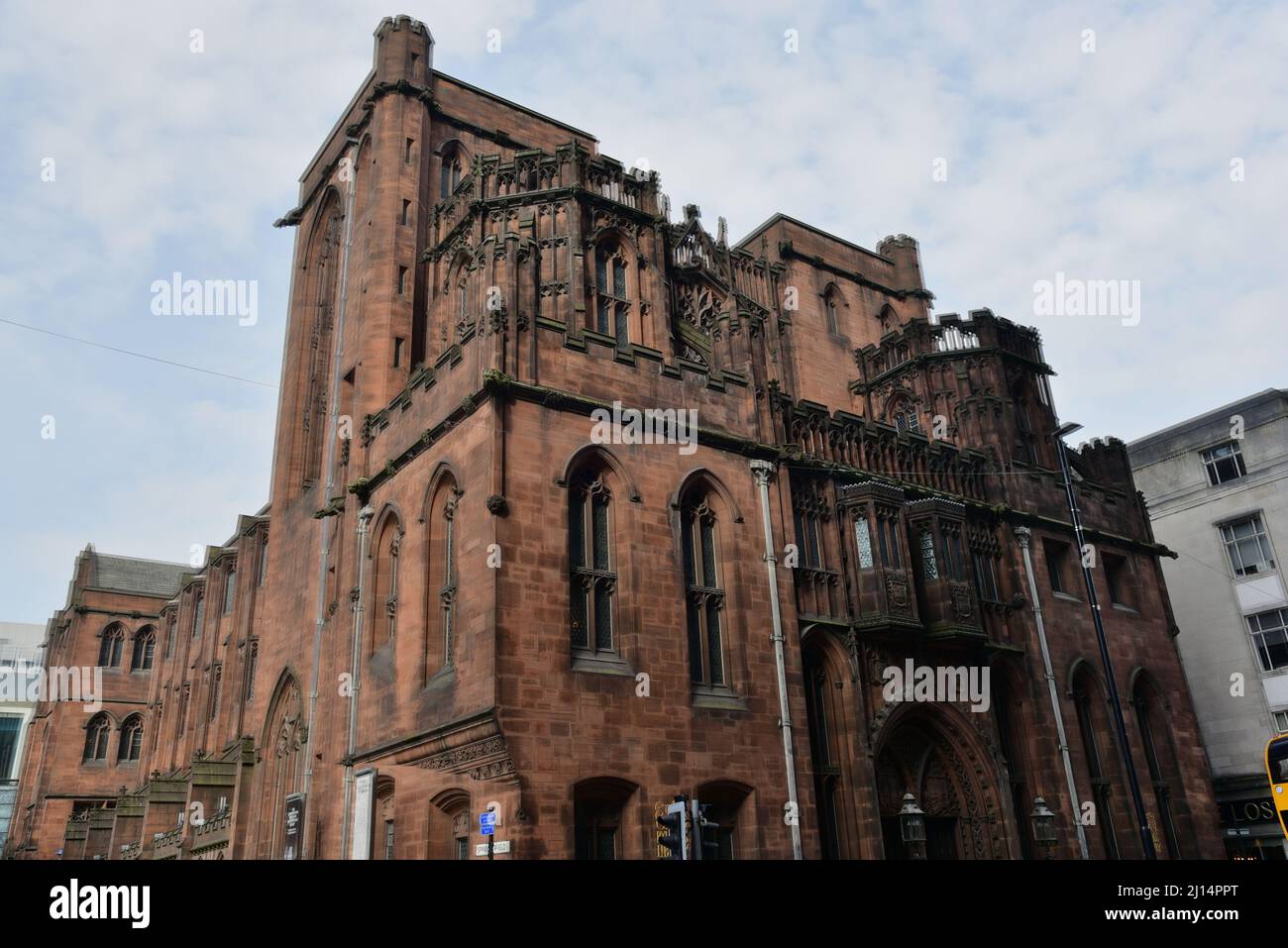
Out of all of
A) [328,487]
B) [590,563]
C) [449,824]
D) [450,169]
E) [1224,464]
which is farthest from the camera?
[1224,464]

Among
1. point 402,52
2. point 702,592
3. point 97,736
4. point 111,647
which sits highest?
point 402,52

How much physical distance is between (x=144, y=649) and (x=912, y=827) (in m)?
48.3

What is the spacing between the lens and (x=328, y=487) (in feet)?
87.3

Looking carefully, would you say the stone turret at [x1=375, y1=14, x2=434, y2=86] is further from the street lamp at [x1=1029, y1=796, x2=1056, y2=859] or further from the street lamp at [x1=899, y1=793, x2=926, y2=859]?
the street lamp at [x1=1029, y1=796, x2=1056, y2=859]

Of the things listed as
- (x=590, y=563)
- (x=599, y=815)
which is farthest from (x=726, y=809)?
(x=590, y=563)

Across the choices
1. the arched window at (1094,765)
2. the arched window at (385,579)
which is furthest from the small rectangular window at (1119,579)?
the arched window at (385,579)

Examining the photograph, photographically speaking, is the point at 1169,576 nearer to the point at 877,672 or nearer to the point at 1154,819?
the point at 1154,819

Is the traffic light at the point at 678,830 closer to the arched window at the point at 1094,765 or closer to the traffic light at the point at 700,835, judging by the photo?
the traffic light at the point at 700,835

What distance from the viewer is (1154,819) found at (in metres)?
26.2

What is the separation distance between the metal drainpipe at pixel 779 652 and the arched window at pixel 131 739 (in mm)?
44535

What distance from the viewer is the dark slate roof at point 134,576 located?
58.5 m

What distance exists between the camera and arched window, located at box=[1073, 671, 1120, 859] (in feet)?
81.9

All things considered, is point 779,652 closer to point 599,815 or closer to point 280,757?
point 599,815
